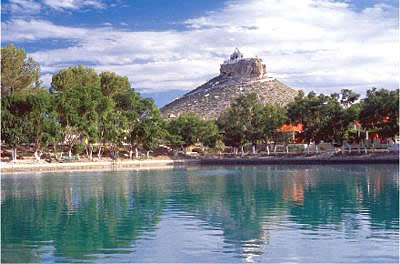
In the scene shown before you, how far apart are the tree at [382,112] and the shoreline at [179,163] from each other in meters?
4.81

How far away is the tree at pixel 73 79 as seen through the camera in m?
68.9

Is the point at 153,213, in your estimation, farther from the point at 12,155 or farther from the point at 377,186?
the point at 12,155

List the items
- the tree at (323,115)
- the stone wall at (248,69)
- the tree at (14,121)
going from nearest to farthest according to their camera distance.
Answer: the tree at (14,121) → the tree at (323,115) → the stone wall at (248,69)

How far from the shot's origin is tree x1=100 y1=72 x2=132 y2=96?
Answer: 239 feet

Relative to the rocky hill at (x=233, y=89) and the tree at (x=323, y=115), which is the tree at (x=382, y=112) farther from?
the rocky hill at (x=233, y=89)

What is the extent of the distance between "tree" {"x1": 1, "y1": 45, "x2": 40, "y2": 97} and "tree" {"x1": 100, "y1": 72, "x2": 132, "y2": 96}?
10667mm

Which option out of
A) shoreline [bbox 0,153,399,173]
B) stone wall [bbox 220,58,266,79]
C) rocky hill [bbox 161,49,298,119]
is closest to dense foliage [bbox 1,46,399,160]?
shoreline [bbox 0,153,399,173]

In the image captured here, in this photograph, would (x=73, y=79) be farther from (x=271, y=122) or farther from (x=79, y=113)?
(x=271, y=122)

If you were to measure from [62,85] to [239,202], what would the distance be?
48.4m

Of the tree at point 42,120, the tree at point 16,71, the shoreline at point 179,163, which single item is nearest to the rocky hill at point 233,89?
the shoreline at point 179,163

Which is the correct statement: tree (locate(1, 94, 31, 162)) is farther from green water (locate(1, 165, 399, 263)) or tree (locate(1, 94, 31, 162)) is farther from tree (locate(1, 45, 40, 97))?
green water (locate(1, 165, 399, 263))

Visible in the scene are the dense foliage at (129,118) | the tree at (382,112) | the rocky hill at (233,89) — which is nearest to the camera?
the dense foliage at (129,118)

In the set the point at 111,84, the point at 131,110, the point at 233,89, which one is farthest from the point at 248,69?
the point at 131,110

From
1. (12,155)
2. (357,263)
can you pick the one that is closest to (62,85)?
(12,155)
